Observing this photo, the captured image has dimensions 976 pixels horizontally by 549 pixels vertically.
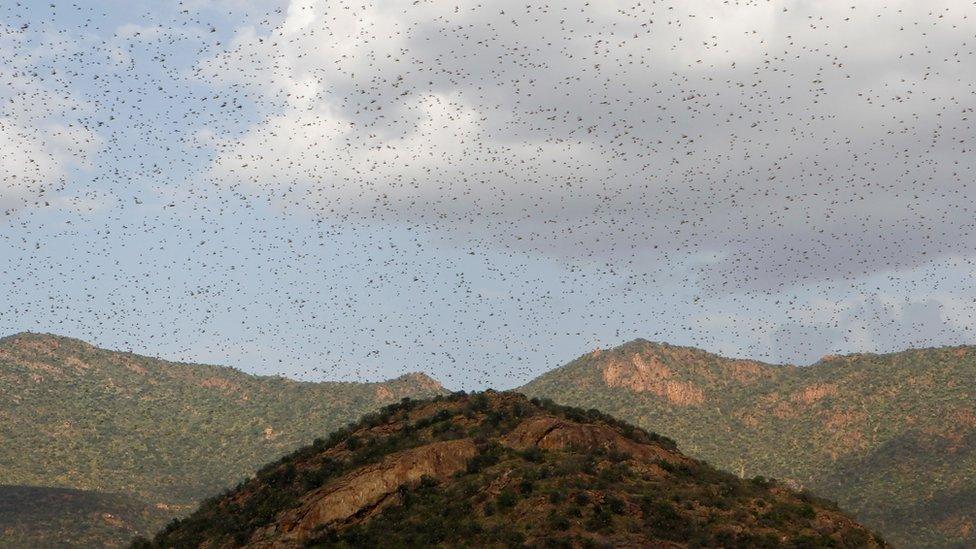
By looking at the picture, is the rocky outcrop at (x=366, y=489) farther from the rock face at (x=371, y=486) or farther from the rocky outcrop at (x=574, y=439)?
the rocky outcrop at (x=574, y=439)

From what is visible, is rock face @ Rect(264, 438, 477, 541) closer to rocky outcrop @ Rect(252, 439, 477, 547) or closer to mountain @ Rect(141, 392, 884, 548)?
rocky outcrop @ Rect(252, 439, 477, 547)

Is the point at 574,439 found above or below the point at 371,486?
above

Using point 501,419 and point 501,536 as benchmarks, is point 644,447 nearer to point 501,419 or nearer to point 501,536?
point 501,419

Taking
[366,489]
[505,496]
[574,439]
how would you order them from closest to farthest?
[505,496] < [366,489] < [574,439]

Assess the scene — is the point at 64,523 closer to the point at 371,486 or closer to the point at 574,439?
the point at 371,486

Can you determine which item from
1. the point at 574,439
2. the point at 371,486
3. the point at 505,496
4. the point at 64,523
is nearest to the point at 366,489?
the point at 371,486

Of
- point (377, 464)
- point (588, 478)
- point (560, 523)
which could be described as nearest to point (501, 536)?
point (560, 523)
